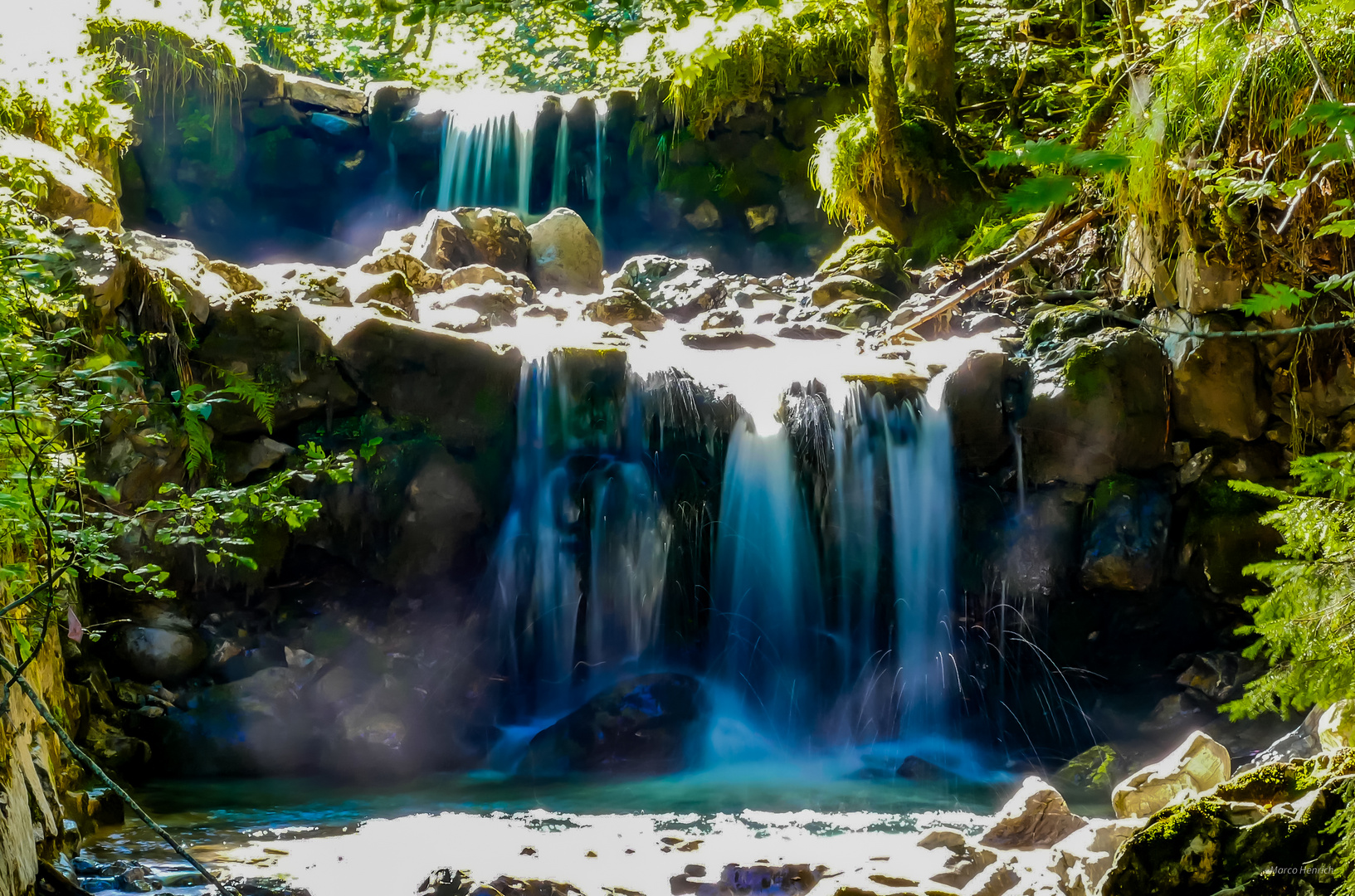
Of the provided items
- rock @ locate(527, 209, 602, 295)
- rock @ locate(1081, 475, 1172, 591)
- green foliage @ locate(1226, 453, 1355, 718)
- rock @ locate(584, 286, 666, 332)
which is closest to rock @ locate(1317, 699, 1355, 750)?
green foliage @ locate(1226, 453, 1355, 718)

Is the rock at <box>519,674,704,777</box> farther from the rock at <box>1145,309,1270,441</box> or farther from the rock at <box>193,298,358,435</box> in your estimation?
the rock at <box>1145,309,1270,441</box>

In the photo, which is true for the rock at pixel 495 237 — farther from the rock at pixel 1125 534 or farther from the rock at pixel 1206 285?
the rock at pixel 1206 285

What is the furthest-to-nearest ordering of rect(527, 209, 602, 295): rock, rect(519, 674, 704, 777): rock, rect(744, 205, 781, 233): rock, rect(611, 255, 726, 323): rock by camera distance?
rect(744, 205, 781, 233): rock < rect(527, 209, 602, 295): rock < rect(611, 255, 726, 323): rock < rect(519, 674, 704, 777): rock

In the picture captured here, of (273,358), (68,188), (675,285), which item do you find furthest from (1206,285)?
(68,188)

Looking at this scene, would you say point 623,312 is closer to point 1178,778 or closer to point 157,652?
point 157,652

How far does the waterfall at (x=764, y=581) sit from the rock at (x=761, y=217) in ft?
20.6

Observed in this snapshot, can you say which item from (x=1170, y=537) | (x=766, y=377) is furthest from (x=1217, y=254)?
(x=766, y=377)

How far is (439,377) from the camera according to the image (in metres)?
7.34

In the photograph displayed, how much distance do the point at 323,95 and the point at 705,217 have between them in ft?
18.0

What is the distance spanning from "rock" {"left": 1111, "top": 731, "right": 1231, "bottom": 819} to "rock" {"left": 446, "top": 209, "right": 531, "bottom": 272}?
8.19m

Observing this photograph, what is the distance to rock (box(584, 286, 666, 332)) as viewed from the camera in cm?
945

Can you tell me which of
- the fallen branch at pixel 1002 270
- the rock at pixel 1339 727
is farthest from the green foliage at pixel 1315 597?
the fallen branch at pixel 1002 270

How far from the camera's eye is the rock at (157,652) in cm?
641

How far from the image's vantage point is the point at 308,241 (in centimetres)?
1403
